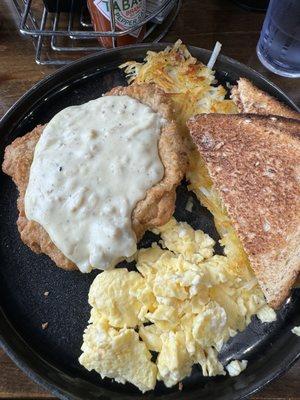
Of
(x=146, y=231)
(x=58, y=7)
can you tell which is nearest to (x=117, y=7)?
(x=58, y=7)

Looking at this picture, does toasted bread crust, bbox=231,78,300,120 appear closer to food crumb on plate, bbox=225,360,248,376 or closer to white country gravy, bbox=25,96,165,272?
white country gravy, bbox=25,96,165,272

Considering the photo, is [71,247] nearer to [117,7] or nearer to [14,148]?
[14,148]

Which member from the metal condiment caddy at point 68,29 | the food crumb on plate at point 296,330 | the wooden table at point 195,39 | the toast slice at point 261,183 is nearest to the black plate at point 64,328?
the food crumb on plate at point 296,330

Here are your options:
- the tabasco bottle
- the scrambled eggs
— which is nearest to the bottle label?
the tabasco bottle

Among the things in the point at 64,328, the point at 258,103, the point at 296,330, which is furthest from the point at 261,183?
the point at 64,328

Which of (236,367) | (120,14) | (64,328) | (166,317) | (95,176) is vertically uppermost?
(120,14)

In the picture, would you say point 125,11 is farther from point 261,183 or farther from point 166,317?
point 166,317

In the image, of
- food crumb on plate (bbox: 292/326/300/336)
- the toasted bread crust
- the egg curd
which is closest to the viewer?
the egg curd
